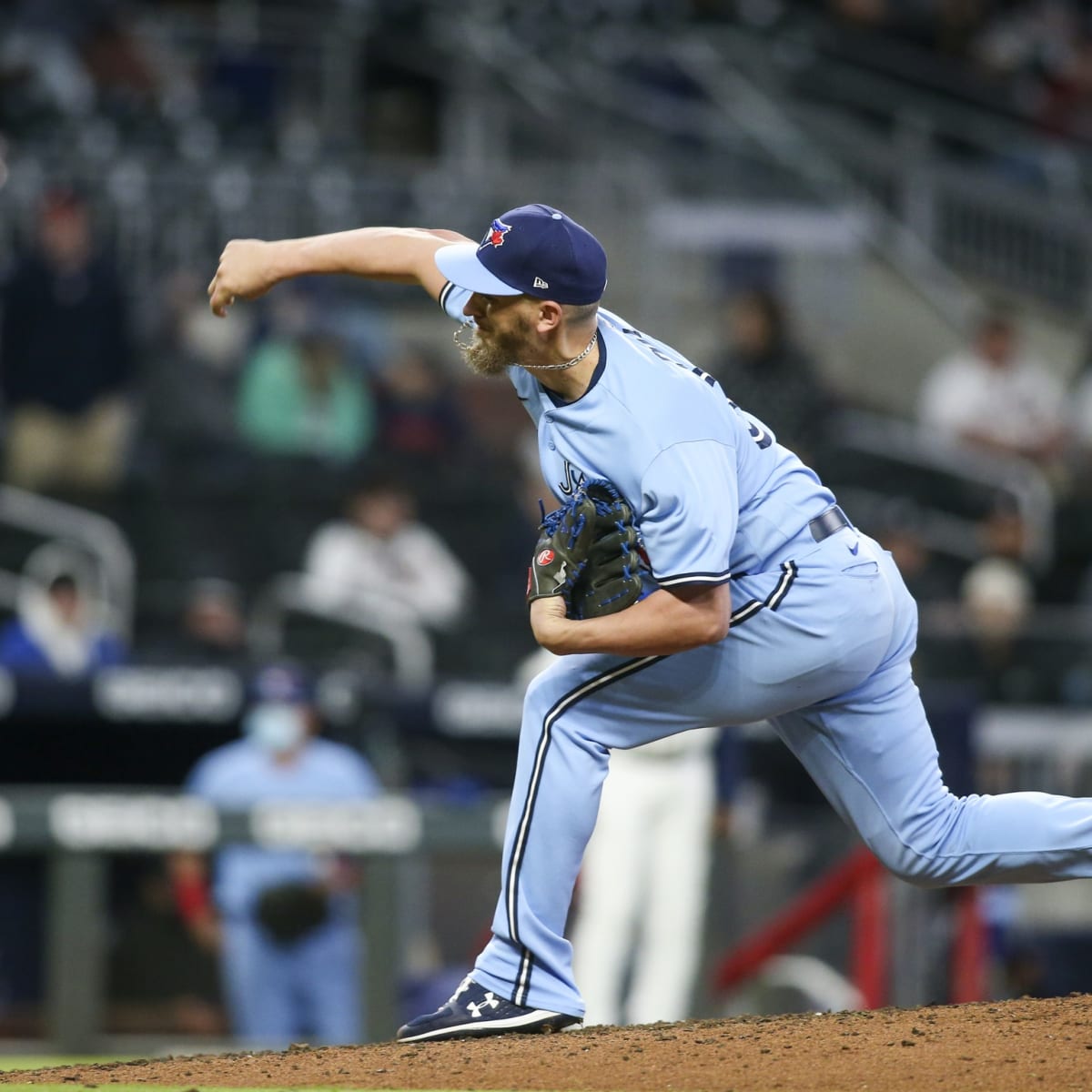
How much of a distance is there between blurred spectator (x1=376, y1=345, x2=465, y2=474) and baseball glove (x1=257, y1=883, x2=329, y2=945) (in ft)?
12.1

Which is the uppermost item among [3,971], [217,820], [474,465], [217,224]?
[217,224]

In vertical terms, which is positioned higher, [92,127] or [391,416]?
[92,127]

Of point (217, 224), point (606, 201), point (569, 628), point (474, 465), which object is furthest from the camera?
point (606, 201)

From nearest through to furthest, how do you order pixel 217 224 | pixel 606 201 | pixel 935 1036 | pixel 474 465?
pixel 935 1036 → pixel 474 465 → pixel 217 224 → pixel 606 201

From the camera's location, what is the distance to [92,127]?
12.4 metres

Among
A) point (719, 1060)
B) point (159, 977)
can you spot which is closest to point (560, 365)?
point (719, 1060)

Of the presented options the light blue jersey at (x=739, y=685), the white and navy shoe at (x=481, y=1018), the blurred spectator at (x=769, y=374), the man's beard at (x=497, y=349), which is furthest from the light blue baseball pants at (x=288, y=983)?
the man's beard at (x=497, y=349)

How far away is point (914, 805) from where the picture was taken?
14.0ft

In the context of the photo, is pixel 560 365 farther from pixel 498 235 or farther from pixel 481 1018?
pixel 481 1018

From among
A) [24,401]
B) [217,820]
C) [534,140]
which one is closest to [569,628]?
Answer: [217,820]

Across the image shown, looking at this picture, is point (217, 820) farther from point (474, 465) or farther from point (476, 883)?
point (474, 465)

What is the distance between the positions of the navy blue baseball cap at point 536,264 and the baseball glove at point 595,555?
1.32ft

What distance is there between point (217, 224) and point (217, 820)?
18.2 feet

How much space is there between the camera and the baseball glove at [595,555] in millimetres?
4070
